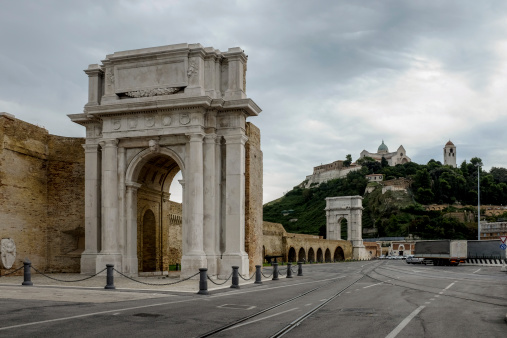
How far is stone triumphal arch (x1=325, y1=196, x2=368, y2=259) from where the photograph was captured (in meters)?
104

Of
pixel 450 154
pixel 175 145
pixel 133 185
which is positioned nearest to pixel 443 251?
pixel 175 145

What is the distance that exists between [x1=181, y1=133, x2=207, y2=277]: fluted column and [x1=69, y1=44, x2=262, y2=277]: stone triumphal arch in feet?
0.14

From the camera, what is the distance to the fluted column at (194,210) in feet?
77.7

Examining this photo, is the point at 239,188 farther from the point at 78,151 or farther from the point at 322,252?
the point at 322,252

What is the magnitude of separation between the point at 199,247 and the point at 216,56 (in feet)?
28.7

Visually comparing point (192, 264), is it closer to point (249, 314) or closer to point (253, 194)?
point (253, 194)

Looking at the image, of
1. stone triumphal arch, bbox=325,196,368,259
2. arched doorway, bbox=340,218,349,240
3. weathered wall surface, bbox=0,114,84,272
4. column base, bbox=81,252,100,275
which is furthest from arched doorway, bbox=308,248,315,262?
arched doorway, bbox=340,218,349,240

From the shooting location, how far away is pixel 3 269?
24.5 meters

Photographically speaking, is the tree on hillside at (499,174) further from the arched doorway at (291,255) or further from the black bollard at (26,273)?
the black bollard at (26,273)

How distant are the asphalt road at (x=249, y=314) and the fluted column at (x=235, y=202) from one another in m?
7.07

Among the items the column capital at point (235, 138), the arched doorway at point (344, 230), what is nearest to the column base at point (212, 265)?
the column capital at point (235, 138)

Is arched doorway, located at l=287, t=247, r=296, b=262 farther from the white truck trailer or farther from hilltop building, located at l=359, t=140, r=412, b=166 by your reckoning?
hilltop building, located at l=359, t=140, r=412, b=166

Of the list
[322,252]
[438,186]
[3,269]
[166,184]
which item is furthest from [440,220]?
[3,269]

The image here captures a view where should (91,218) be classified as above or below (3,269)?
above
